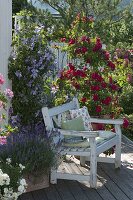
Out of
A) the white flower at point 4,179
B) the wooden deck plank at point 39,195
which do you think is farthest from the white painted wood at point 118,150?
the white flower at point 4,179

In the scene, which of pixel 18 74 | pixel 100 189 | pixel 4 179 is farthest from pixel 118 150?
pixel 4 179

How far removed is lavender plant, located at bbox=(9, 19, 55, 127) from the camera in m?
5.93

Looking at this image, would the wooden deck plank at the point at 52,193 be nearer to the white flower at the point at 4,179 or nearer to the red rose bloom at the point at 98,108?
the white flower at the point at 4,179

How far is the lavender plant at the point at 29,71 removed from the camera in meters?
5.93

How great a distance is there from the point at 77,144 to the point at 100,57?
5.63ft

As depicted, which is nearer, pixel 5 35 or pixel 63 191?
pixel 63 191

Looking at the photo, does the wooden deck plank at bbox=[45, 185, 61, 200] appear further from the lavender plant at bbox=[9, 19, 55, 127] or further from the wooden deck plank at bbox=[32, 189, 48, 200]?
the lavender plant at bbox=[9, 19, 55, 127]

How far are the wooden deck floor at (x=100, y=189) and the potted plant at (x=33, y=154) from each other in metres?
0.15

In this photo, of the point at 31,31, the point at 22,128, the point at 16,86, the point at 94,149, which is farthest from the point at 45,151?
the point at 31,31

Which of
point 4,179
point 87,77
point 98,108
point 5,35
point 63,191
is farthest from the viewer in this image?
point 87,77

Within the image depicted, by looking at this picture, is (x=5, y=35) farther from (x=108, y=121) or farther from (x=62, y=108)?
(x=108, y=121)

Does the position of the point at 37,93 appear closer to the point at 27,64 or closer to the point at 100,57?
the point at 27,64

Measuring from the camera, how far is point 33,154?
4.71 metres

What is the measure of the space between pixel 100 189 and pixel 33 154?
879 millimetres
